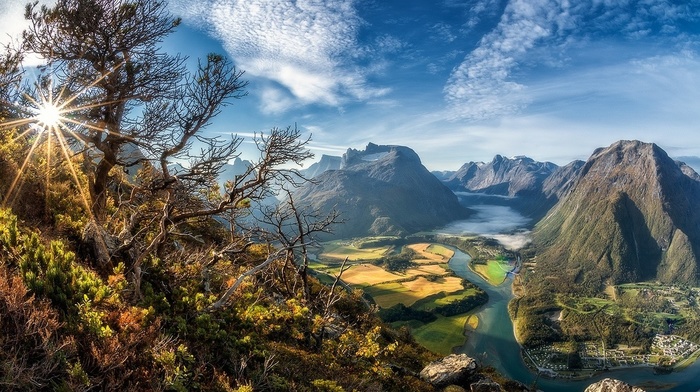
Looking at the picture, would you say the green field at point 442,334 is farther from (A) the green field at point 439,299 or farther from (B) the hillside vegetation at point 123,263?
(B) the hillside vegetation at point 123,263

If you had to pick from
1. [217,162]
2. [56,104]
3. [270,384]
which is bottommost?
[270,384]

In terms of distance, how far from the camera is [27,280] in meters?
6.81

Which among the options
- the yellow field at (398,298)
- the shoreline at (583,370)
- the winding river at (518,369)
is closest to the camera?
the winding river at (518,369)

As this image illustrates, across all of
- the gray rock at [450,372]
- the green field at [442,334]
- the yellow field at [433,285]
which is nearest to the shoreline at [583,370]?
the green field at [442,334]

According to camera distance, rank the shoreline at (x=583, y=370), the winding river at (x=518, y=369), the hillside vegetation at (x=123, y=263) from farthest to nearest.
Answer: the shoreline at (x=583, y=370) → the winding river at (x=518, y=369) → the hillside vegetation at (x=123, y=263)

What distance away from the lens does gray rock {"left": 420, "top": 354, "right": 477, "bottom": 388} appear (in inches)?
684

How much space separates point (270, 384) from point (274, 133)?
7097mm

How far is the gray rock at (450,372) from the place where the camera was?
17.4m

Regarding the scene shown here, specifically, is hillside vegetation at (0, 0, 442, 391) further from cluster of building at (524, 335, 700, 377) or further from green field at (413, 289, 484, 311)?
green field at (413, 289, 484, 311)

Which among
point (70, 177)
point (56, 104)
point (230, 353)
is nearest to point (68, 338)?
point (230, 353)

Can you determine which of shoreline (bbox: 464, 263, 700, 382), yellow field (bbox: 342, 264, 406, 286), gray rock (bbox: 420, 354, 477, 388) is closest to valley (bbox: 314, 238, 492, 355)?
yellow field (bbox: 342, 264, 406, 286)

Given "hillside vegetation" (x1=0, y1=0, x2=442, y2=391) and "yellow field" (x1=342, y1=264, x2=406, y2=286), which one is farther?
"yellow field" (x1=342, y1=264, x2=406, y2=286)

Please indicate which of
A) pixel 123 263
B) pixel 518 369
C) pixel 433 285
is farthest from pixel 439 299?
pixel 123 263

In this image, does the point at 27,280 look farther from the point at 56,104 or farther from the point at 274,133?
the point at 56,104
